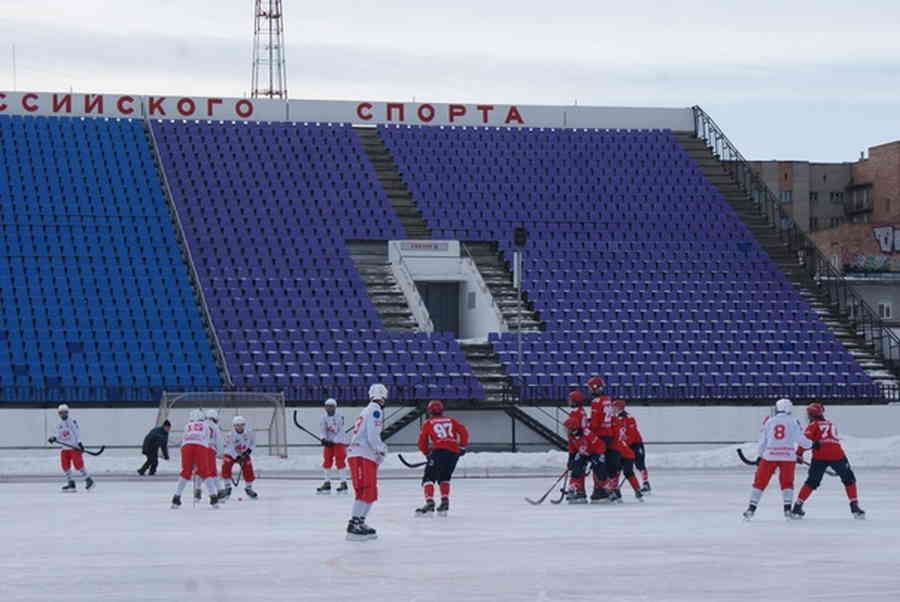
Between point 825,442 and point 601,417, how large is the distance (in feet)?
15.4

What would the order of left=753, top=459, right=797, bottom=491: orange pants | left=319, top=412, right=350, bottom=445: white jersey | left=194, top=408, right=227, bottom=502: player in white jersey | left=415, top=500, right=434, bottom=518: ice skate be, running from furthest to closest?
left=319, top=412, right=350, bottom=445: white jersey, left=194, top=408, right=227, bottom=502: player in white jersey, left=415, top=500, right=434, bottom=518: ice skate, left=753, top=459, right=797, bottom=491: orange pants

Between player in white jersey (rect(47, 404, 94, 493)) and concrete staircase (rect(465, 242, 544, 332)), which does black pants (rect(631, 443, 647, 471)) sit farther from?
concrete staircase (rect(465, 242, 544, 332))

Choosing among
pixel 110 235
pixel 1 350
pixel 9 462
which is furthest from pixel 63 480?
pixel 110 235

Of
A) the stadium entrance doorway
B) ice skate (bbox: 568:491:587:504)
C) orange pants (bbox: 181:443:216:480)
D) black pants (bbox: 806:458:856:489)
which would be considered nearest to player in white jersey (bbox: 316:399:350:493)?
orange pants (bbox: 181:443:216:480)

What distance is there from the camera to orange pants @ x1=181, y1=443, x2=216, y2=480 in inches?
1185

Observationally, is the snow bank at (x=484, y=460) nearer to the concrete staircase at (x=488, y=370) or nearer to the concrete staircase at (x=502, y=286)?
the concrete staircase at (x=488, y=370)

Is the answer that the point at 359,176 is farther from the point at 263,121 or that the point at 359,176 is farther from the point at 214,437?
the point at 214,437

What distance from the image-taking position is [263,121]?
64375mm

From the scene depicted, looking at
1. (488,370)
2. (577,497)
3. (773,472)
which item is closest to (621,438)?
(577,497)

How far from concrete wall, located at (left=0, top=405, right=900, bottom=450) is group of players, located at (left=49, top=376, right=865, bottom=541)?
8.06 meters

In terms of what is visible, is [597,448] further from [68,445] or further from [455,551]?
[68,445]

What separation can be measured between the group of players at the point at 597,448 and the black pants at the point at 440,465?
2.52 m

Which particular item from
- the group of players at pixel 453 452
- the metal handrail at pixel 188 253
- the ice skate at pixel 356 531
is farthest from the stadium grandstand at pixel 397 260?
the ice skate at pixel 356 531

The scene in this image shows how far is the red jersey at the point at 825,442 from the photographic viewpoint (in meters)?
26.2
